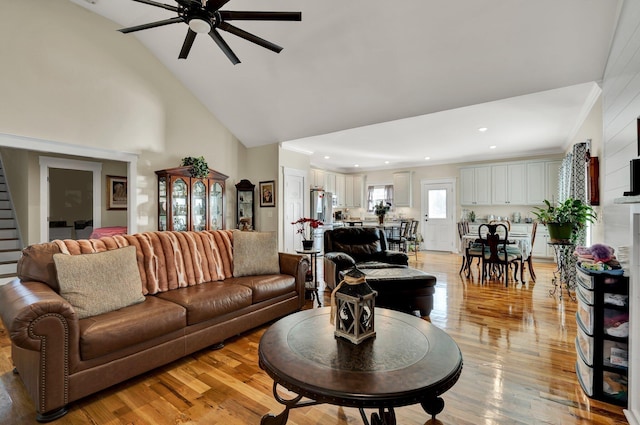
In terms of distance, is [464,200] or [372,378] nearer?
[372,378]

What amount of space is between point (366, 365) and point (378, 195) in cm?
851

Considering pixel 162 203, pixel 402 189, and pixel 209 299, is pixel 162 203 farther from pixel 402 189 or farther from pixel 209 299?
pixel 402 189

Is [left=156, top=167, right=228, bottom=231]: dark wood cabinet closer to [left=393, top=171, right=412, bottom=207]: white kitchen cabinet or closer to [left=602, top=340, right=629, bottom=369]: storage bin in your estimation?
[left=602, top=340, right=629, bottom=369]: storage bin

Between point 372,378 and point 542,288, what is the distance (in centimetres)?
456

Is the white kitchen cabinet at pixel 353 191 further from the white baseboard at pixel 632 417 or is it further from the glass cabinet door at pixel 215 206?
the white baseboard at pixel 632 417

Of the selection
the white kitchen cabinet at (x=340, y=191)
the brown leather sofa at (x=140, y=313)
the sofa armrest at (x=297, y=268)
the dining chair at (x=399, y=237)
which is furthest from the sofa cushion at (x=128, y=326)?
the white kitchen cabinet at (x=340, y=191)

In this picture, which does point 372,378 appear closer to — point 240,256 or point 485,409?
point 485,409

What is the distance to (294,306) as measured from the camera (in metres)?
3.25

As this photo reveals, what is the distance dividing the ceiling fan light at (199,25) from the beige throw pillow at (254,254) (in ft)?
6.36

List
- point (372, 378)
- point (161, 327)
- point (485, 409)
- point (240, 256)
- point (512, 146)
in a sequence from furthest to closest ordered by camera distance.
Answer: point (512, 146) < point (240, 256) < point (161, 327) < point (485, 409) < point (372, 378)

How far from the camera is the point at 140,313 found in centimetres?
205

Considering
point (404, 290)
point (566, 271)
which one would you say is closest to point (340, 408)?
point (404, 290)

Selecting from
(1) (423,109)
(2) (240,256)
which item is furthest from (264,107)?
(2) (240,256)

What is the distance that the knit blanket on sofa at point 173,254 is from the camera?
2.50 meters
